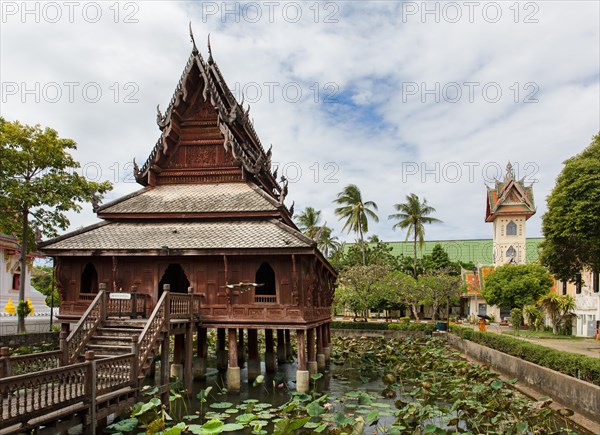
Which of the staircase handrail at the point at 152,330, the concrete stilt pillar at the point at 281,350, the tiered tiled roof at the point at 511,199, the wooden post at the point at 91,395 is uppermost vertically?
the tiered tiled roof at the point at 511,199

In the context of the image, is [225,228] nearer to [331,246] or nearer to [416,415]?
[416,415]

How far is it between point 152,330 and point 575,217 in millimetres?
15932

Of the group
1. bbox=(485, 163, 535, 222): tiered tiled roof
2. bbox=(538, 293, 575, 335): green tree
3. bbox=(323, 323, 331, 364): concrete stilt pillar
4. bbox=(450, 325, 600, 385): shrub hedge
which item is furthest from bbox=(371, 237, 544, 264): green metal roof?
bbox=(323, 323, 331, 364): concrete stilt pillar

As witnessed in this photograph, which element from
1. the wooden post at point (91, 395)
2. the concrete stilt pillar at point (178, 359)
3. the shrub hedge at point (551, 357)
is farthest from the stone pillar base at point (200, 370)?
the shrub hedge at point (551, 357)

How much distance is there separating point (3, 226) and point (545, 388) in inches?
949

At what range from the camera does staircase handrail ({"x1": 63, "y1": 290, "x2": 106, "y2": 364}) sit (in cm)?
1268

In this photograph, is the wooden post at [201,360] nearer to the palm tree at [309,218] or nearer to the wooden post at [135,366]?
the wooden post at [135,366]

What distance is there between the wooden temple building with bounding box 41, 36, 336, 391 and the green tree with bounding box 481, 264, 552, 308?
2208 cm

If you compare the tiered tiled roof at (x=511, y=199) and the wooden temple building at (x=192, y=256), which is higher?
the tiered tiled roof at (x=511, y=199)

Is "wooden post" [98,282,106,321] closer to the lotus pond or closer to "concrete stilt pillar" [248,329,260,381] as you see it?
the lotus pond

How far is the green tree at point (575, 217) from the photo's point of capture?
18.9 meters

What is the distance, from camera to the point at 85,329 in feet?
44.7

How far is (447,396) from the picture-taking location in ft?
51.8

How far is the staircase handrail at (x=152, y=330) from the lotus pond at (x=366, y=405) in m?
0.88
